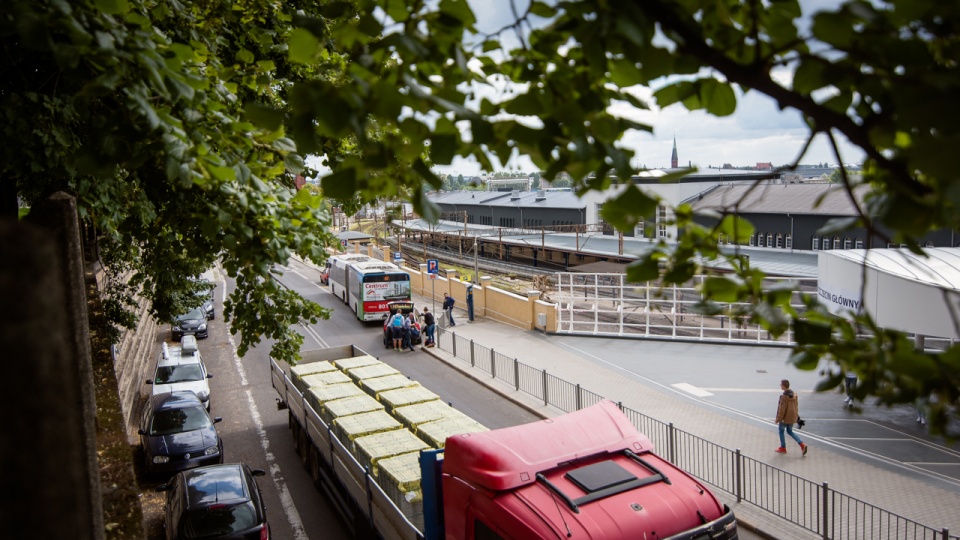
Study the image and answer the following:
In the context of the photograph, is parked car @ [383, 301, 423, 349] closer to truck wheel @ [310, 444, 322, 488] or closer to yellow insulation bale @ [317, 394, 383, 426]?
truck wheel @ [310, 444, 322, 488]

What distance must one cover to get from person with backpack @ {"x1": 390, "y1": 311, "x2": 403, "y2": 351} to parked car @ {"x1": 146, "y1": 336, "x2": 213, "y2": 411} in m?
6.95

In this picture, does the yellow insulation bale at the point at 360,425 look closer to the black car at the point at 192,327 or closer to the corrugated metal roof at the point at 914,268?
the corrugated metal roof at the point at 914,268

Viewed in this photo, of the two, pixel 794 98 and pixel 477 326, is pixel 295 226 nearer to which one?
pixel 794 98

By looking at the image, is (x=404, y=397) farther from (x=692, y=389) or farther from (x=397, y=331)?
(x=397, y=331)

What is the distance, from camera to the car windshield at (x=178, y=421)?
14695 millimetres

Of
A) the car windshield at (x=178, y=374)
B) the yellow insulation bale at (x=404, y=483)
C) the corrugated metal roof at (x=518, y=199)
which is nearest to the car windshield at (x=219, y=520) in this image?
the yellow insulation bale at (x=404, y=483)

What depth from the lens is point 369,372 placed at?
14.5 meters

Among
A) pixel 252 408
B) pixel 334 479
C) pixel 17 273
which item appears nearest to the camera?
pixel 17 273

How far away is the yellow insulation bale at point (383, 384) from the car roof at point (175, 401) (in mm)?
4675

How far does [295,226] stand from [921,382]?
17.0 ft

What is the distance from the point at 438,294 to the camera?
35.3 metres

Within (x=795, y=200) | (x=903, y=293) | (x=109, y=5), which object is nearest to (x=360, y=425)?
Answer: (x=109, y=5)

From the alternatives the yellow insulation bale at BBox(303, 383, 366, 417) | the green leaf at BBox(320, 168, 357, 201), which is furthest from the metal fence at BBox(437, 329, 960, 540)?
the green leaf at BBox(320, 168, 357, 201)

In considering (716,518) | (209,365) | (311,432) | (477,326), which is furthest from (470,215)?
(716,518)
